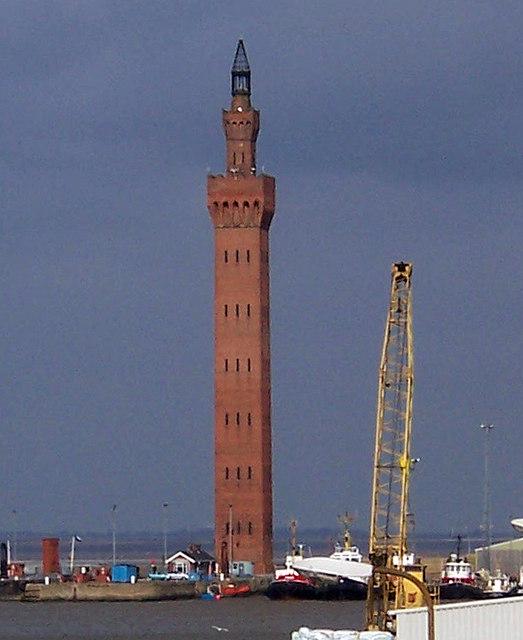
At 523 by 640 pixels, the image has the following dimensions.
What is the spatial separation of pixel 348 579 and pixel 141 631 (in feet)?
139

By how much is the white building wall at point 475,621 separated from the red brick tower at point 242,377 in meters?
91.6

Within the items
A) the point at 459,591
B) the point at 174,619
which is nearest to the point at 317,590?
the point at 459,591

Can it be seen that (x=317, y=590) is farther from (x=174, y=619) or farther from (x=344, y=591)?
(x=174, y=619)

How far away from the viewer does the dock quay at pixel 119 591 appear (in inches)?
6275

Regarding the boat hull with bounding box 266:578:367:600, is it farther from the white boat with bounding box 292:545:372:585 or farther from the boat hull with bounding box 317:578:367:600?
the white boat with bounding box 292:545:372:585

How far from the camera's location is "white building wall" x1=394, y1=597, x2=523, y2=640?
63594mm

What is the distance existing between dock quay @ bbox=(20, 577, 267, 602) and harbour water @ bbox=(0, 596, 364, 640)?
0.80 metres

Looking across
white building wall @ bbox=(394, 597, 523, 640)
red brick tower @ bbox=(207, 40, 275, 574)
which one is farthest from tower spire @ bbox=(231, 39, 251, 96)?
white building wall @ bbox=(394, 597, 523, 640)

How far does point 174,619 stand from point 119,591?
27.7m

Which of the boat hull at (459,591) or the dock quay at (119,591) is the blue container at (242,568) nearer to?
the dock quay at (119,591)

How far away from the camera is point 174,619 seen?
132m

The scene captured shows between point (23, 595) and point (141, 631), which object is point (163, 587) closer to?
point (23, 595)

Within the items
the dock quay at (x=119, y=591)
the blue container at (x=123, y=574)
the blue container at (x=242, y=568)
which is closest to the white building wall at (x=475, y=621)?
the dock quay at (x=119, y=591)

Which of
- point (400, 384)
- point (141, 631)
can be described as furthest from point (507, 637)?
point (141, 631)
